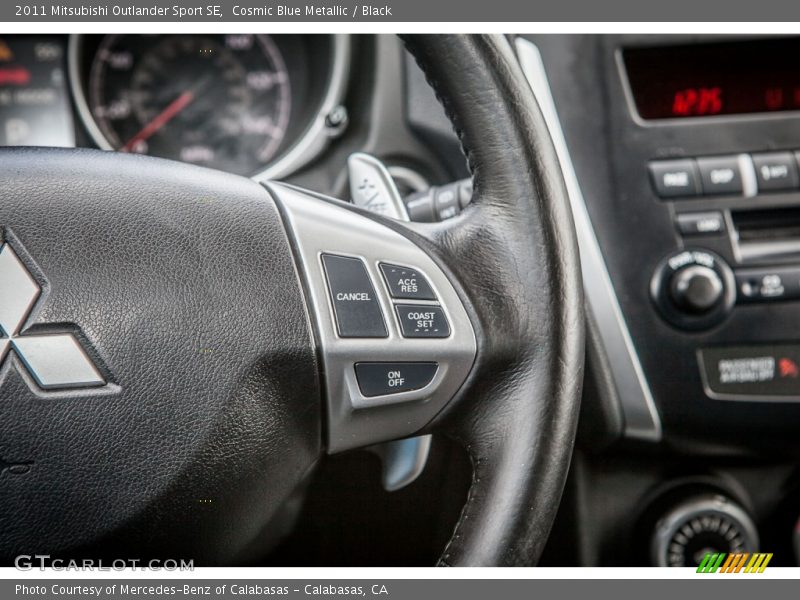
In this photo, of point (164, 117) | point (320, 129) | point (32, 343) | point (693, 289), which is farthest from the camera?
point (164, 117)

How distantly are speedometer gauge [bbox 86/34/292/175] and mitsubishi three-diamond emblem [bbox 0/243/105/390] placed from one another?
773 millimetres

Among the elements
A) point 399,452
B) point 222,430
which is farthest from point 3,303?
point 399,452

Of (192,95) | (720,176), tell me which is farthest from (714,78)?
(192,95)

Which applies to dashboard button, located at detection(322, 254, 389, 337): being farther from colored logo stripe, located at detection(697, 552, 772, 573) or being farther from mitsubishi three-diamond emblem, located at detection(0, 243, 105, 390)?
colored logo stripe, located at detection(697, 552, 772, 573)

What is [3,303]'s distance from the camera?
0.59 meters

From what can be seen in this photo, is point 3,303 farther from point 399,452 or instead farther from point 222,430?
point 399,452

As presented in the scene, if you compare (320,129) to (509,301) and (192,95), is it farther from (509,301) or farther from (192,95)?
(509,301)

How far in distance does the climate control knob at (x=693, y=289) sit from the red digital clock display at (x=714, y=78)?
0.17m

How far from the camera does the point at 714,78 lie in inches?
39.7

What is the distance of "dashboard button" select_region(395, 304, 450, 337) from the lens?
646 mm

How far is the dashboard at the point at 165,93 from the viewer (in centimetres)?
134

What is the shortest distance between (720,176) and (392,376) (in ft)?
1.66

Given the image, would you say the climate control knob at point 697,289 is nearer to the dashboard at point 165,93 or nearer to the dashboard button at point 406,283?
the dashboard button at point 406,283

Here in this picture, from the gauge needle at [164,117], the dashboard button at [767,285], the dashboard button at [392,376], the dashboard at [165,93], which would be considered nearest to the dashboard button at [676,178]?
the dashboard button at [767,285]
